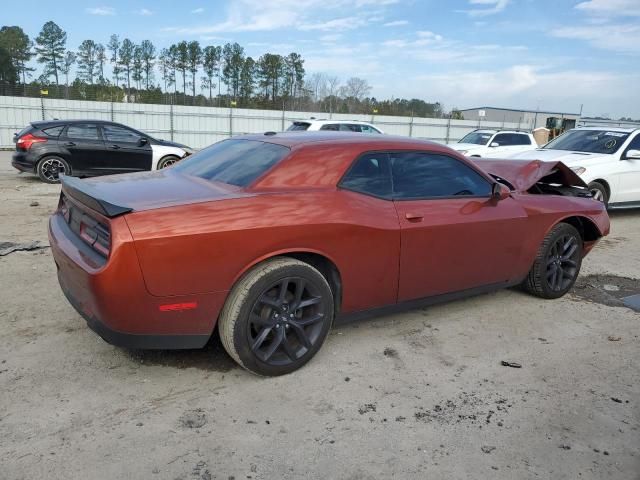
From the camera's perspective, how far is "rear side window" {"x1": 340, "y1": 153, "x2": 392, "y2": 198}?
3.59 metres

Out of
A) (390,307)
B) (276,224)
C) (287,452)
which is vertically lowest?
(287,452)

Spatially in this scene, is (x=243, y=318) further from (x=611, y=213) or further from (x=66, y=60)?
(x=66, y=60)

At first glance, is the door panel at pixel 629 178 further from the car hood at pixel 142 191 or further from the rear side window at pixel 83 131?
the rear side window at pixel 83 131

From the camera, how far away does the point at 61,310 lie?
4.21 m

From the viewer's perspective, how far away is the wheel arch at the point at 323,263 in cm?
321

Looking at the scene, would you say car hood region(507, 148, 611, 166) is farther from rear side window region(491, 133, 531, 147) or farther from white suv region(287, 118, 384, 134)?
rear side window region(491, 133, 531, 147)

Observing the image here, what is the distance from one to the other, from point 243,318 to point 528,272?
290 cm

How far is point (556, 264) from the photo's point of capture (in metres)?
4.88

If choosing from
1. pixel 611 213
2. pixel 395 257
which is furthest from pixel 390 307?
pixel 611 213

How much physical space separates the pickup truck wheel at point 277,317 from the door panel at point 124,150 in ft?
30.8

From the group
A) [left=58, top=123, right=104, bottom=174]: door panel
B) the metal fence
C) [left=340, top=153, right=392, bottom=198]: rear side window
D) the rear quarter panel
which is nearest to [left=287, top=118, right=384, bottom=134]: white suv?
[left=58, top=123, right=104, bottom=174]: door panel

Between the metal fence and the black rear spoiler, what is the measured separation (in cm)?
2157

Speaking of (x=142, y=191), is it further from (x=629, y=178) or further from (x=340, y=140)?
(x=629, y=178)

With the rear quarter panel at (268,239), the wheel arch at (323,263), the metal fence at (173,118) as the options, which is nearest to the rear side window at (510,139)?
the rear quarter panel at (268,239)
